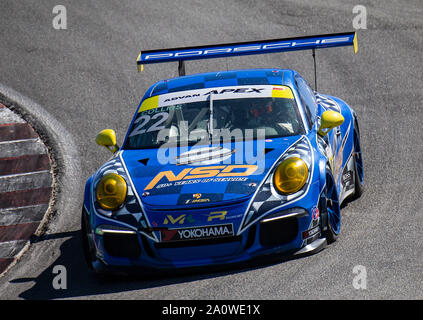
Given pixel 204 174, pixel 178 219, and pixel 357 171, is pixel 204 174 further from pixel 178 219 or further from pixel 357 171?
pixel 357 171

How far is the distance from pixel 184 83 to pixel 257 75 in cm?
69

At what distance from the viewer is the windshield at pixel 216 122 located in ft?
21.3

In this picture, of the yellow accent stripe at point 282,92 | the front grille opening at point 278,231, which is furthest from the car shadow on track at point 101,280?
the yellow accent stripe at point 282,92

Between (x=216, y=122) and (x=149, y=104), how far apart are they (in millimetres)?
821

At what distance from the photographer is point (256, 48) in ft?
25.4

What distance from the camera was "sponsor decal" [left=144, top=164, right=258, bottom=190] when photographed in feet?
18.9

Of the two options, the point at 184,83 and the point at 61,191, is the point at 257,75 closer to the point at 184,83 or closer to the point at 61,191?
the point at 184,83

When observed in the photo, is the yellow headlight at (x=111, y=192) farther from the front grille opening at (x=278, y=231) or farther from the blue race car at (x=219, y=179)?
the front grille opening at (x=278, y=231)

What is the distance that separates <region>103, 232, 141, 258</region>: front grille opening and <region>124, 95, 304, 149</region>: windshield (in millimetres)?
1142

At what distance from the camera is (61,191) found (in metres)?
8.42

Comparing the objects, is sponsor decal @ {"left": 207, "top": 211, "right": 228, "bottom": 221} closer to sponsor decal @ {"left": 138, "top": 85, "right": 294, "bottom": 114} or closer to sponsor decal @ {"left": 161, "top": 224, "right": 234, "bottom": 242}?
sponsor decal @ {"left": 161, "top": 224, "right": 234, "bottom": 242}

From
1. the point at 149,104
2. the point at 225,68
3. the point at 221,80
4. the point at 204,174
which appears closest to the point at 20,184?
the point at 149,104
